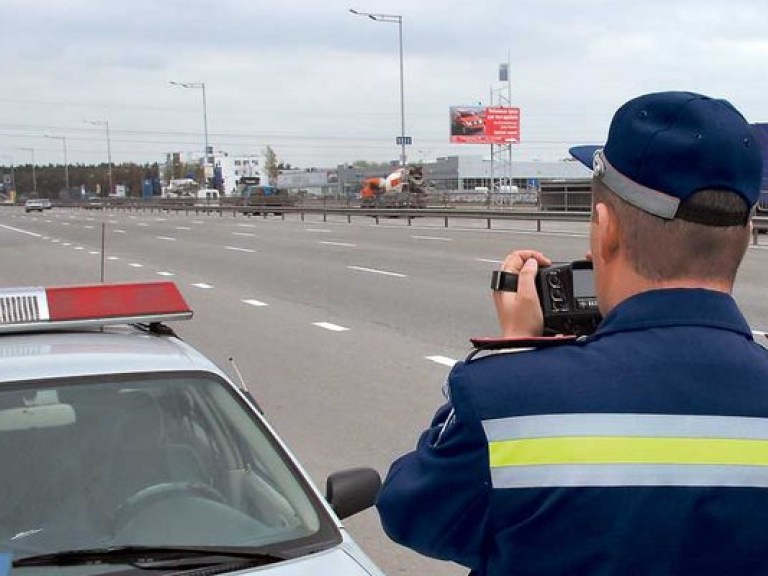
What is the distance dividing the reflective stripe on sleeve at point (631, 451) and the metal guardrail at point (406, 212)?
0.60 metres

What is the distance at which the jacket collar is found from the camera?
126 cm

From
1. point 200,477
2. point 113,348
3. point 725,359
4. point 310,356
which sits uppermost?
point 725,359

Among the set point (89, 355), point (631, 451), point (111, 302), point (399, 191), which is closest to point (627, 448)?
point (631, 451)

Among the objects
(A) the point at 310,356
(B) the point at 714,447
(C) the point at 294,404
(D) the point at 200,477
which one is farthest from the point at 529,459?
(A) the point at 310,356

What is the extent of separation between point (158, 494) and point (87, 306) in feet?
2.95

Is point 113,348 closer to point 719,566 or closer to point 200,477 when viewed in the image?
point 200,477

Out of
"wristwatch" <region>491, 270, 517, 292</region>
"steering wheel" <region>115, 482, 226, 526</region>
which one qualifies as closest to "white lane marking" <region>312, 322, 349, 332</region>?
"steering wheel" <region>115, 482, 226, 526</region>

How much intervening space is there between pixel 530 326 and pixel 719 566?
0.46 metres

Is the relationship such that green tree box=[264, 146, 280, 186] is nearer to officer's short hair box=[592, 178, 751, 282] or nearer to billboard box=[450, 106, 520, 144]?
billboard box=[450, 106, 520, 144]

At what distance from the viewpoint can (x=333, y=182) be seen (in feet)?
396

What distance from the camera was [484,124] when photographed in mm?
73438

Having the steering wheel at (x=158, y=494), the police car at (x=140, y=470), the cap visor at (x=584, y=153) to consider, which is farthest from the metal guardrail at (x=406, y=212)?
the steering wheel at (x=158, y=494)

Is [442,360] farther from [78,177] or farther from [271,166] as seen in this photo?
[78,177]

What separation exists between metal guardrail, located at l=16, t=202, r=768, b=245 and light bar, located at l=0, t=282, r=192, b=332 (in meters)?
2.05
